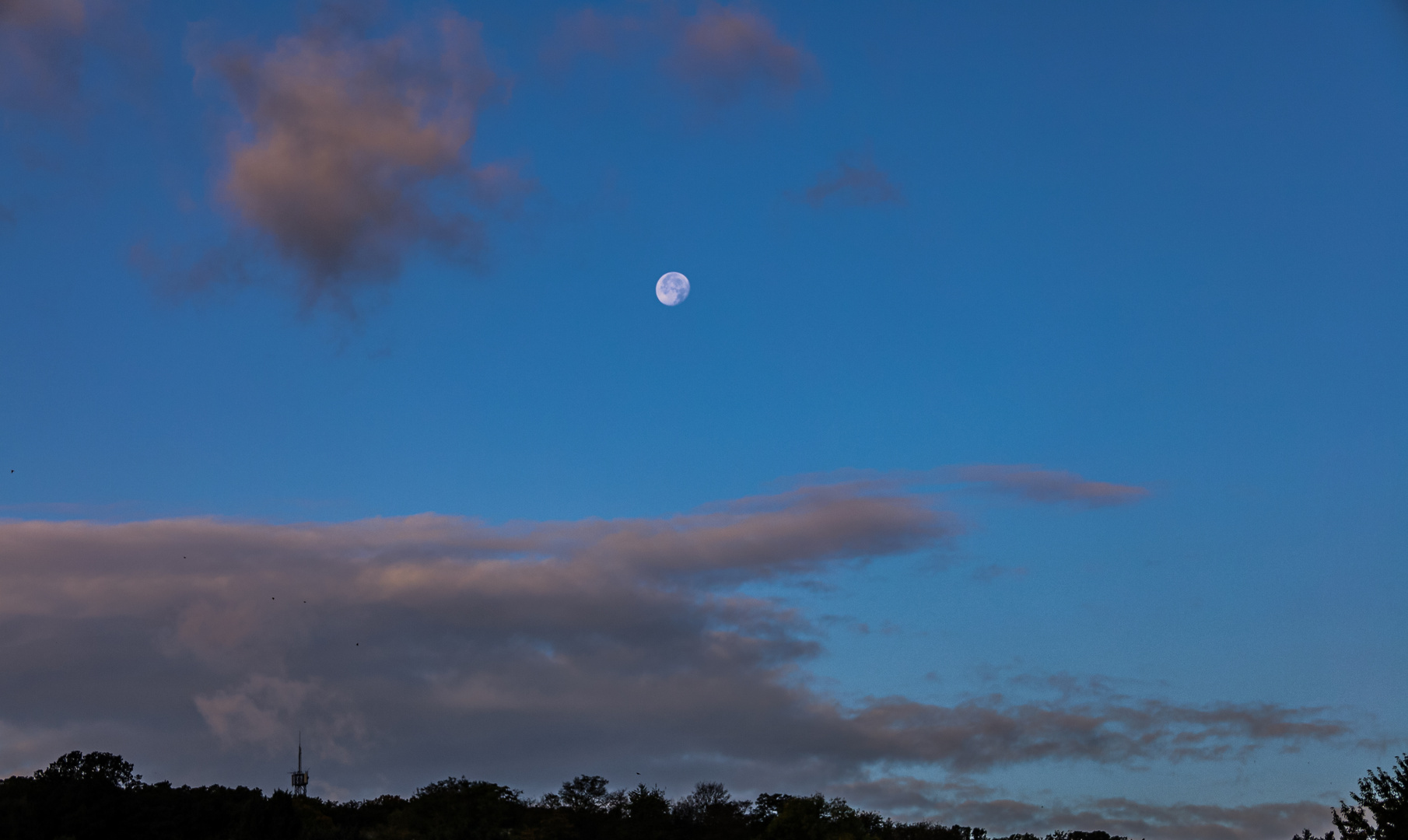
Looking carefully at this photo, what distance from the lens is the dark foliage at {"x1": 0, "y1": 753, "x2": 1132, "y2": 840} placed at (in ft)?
334

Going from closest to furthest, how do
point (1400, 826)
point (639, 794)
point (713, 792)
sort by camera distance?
point (1400, 826) < point (639, 794) < point (713, 792)

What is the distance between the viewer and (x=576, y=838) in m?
120

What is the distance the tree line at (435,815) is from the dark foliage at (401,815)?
0.42 feet

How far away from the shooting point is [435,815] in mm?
119250

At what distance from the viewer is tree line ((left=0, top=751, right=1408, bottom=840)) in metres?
100

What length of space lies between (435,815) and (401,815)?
364 cm

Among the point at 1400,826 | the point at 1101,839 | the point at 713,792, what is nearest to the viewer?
the point at 1400,826

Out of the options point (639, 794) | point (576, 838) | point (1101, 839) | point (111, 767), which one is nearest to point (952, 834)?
point (1101, 839)

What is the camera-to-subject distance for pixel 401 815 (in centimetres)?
12038

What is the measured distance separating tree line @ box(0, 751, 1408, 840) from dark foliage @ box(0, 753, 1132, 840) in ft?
0.42

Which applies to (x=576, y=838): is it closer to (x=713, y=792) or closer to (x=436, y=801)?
(x=436, y=801)

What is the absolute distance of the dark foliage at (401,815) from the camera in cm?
10194

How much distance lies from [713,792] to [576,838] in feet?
79.3

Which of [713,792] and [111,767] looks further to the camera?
[713,792]
